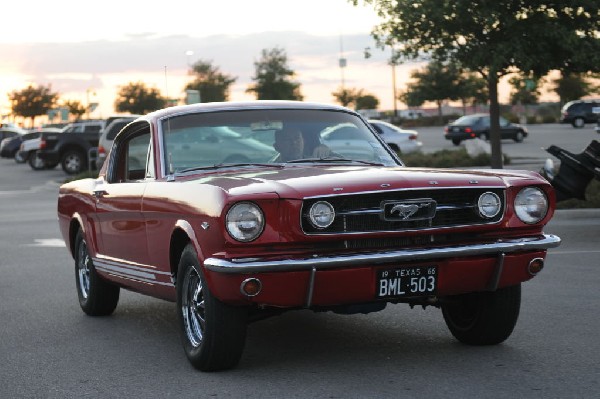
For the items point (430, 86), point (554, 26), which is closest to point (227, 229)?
point (554, 26)

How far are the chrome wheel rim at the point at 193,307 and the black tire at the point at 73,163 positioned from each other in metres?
35.8

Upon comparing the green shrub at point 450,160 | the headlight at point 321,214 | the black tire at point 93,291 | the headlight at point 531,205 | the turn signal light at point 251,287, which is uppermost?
the headlight at point 321,214

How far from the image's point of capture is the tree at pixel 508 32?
2230 cm

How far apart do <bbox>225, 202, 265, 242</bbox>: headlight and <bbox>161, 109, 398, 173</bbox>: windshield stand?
4.44ft

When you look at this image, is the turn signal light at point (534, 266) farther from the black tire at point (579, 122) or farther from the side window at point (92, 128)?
the black tire at point (579, 122)

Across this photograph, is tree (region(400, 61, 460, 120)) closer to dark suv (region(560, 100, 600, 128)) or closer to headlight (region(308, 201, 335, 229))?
dark suv (region(560, 100, 600, 128))

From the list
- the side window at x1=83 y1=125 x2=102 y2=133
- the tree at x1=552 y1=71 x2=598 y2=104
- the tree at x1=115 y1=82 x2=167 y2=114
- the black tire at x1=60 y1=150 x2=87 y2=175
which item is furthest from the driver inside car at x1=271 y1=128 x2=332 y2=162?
the tree at x1=115 y1=82 x2=167 y2=114

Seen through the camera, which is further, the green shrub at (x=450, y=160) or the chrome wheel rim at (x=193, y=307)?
the green shrub at (x=450, y=160)

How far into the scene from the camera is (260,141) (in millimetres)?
7656

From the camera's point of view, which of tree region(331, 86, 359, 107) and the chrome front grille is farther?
tree region(331, 86, 359, 107)

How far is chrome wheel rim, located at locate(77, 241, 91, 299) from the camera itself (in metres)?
9.41

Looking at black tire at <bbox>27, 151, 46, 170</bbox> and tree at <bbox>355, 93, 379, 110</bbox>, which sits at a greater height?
black tire at <bbox>27, 151, 46, 170</bbox>

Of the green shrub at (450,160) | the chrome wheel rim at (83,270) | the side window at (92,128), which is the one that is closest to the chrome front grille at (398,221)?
the chrome wheel rim at (83,270)

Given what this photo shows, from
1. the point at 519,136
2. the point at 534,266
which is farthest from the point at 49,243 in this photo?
the point at 519,136
